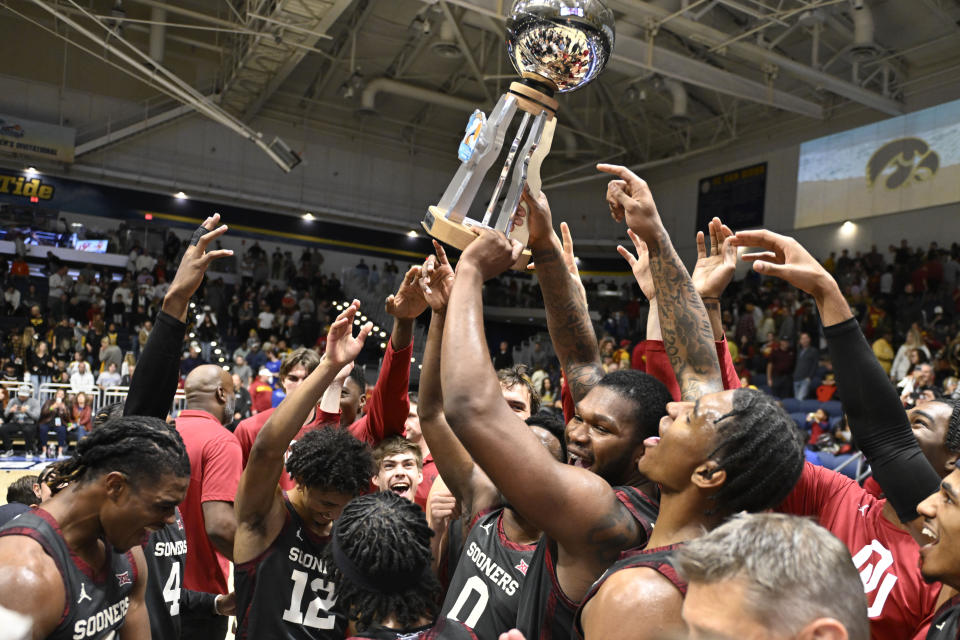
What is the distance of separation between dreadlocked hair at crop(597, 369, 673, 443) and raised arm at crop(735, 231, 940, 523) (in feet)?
1.32

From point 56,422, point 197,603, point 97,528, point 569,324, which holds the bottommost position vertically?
point 56,422

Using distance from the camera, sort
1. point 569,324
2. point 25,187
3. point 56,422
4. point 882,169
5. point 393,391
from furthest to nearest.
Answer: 1. point 25,187
2. point 882,169
3. point 56,422
4. point 393,391
5. point 569,324

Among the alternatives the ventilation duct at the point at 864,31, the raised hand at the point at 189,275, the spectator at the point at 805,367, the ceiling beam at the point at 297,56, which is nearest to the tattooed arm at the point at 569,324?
the raised hand at the point at 189,275

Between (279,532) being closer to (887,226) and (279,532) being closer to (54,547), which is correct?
(54,547)

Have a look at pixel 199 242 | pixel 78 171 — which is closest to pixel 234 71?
pixel 78 171

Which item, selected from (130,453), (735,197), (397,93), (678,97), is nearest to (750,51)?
(678,97)

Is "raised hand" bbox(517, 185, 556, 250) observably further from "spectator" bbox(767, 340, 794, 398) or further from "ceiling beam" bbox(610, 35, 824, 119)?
"ceiling beam" bbox(610, 35, 824, 119)

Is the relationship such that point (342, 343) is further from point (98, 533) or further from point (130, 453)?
point (98, 533)

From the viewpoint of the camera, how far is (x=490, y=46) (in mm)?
17500

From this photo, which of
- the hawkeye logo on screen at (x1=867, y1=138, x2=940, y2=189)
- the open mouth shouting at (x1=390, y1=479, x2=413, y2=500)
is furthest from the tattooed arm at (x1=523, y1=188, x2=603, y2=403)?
the hawkeye logo on screen at (x1=867, y1=138, x2=940, y2=189)

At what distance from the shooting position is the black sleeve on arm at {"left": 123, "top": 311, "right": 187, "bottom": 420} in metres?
2.42

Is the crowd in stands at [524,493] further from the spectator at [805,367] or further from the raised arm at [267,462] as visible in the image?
the spectator at [805,367]

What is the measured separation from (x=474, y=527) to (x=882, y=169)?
16.2 m

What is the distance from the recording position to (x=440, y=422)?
2.41 m
